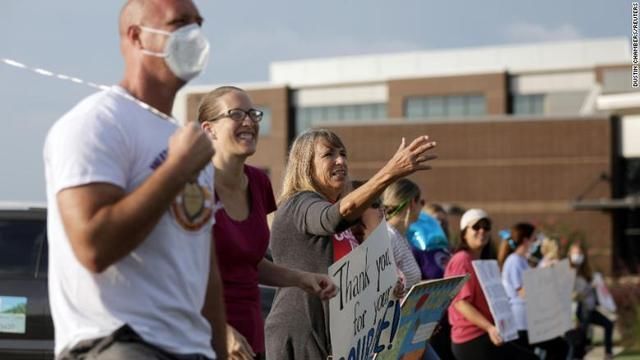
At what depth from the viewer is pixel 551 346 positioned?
1220 centimetres

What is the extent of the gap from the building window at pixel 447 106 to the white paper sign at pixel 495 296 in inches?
2412

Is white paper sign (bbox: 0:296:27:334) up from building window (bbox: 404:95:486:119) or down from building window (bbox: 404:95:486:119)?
down

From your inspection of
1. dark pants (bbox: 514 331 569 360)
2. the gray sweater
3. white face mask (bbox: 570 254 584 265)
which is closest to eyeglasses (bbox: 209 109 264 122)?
the gray sweater

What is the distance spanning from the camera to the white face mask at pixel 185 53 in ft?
10.5

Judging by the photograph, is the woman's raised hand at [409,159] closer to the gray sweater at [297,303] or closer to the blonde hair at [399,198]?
the gray sweater at [297,303]

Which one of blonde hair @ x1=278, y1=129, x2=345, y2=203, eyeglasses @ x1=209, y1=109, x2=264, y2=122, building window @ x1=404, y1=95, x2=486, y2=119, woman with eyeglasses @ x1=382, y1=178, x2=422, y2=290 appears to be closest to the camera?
eyeglasses @ x1=209, y1=109, x2=264, y2=122

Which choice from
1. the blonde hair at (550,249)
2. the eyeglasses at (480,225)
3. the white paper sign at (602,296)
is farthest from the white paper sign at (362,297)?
the white paper sign at (602,296)

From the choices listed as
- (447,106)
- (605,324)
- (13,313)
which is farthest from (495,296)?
(447,106)

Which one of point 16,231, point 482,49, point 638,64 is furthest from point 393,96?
point 16,231

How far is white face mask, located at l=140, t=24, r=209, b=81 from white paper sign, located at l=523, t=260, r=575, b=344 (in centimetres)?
923

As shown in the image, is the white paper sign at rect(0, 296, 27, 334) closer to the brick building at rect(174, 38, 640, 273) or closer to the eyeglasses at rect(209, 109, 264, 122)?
the eyeglasses at rect(209, 109, 264, 122)

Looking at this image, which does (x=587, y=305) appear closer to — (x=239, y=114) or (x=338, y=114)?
(x=239, y=114)

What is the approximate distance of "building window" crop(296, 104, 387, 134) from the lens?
74.1m

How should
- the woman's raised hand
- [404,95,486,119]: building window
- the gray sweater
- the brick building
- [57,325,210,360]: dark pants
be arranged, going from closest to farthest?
[57,325,210,360]: dark pants → the woman's raised hand → the gray sweater → the brick building → [404,95,486,119]: building window
